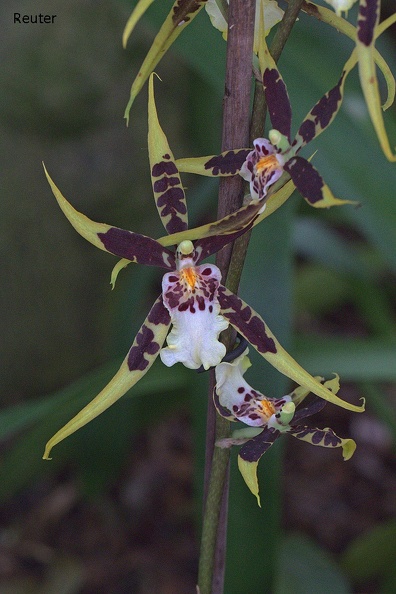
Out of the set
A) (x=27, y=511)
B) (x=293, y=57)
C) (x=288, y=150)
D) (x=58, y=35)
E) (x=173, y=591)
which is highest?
(x=58, y=35)

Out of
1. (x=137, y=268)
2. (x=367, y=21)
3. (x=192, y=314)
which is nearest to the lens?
(x=367, y=21)

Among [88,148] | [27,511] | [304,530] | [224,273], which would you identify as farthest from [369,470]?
[224,273]

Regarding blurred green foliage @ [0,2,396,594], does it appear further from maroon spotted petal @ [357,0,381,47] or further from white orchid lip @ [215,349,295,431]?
maroon spotted petal @ [357,0,381,47]

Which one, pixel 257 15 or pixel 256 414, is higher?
pixel 257 15

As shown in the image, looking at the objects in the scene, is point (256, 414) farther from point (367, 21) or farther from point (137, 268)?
point (137, 268)

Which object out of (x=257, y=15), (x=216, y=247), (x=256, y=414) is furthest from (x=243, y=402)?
(x=257, y=15)

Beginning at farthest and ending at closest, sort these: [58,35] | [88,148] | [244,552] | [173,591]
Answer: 1. [88,148]
2. [58,35]
3. [173,591]
4. [244,552]

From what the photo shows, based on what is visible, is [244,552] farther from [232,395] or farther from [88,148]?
[88,148]

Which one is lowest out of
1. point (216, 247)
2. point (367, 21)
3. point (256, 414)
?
point (256, 414)
